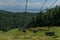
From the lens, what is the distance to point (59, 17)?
3693 inches

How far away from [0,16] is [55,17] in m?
90.1

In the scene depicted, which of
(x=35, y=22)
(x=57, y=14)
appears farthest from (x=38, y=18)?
(x=57, y=14)

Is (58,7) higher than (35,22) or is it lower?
higher

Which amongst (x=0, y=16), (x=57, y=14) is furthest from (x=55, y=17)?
(x=0, y=16)

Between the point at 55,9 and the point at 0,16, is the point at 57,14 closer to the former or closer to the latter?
the point at 55,9

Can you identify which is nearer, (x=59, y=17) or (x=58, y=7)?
(x=59, y=17)

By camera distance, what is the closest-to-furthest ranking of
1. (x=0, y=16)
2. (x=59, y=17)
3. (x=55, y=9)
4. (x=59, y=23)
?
1. (x=59, y=23)
2. (x=59, y=17)
3. (x=55, y=9)
4. (x=0, y=16)

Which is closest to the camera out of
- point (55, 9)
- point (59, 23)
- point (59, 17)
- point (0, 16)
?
point (59, 23)

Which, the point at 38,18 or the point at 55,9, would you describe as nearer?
the point at 38,18

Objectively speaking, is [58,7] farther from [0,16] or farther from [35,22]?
[0,16]

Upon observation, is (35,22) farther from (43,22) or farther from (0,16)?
(0,16)

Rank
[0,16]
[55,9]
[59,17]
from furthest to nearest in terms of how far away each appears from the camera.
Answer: [0,16] → [55,9] → [59,17]

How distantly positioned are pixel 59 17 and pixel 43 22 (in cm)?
897

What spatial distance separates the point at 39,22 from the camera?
91875 mm
